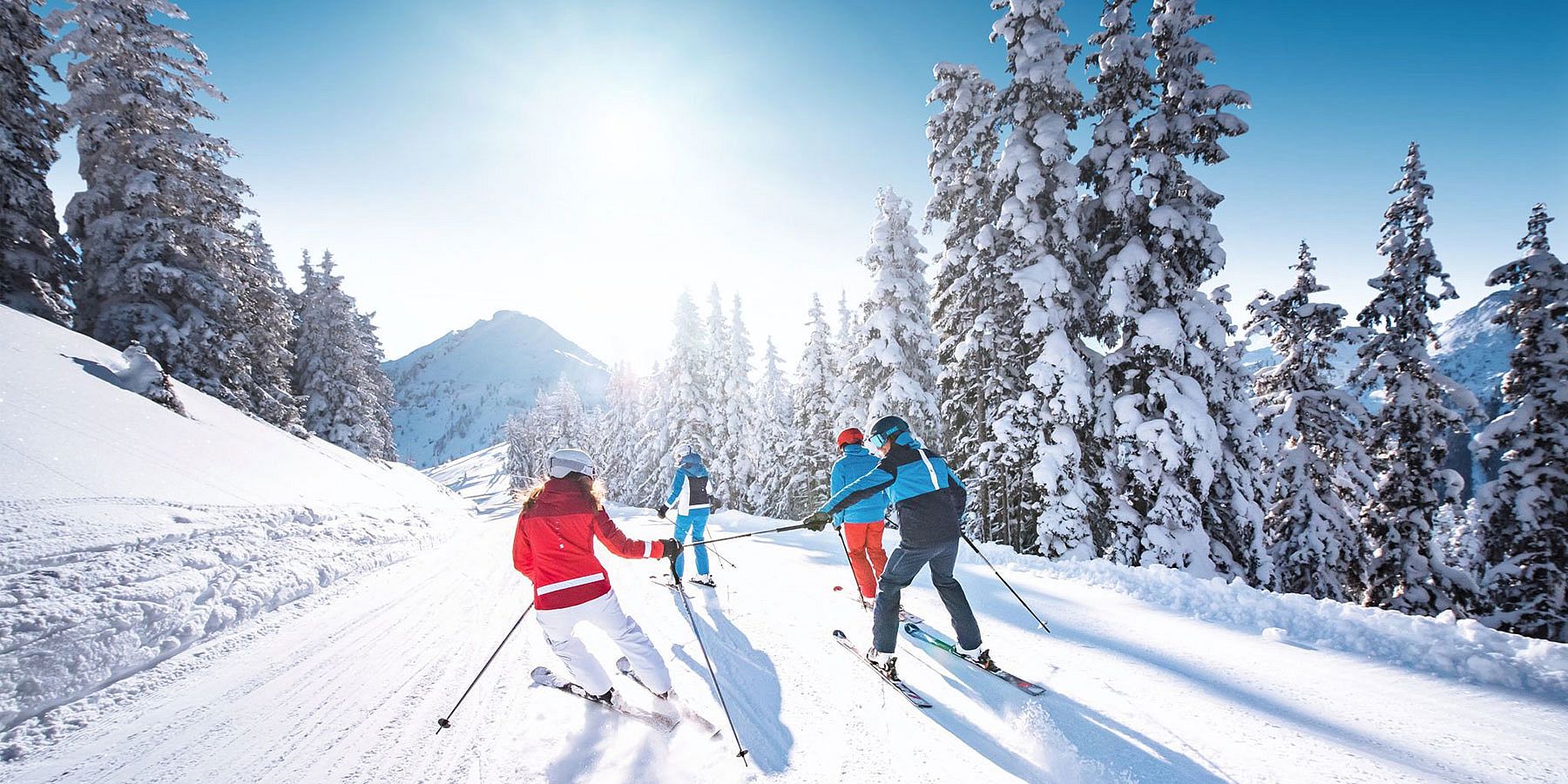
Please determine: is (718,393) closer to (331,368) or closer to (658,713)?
(331,368)

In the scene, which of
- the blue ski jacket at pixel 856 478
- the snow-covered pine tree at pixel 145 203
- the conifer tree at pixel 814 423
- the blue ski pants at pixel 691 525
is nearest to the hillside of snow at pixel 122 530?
the snow-covered pine tree at pixel 145 203

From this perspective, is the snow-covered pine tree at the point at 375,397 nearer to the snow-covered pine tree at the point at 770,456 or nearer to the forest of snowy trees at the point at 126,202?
the forest of snowy trees at the point at 126,202

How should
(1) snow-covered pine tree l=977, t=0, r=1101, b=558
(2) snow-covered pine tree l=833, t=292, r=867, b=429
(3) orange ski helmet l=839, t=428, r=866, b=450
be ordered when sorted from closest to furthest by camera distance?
(3) orange ski helmet l=839, t=428, r=866, b=450, (1) snow-covered pine tree l=977, t=0, r=1101, b=558, (2) snow-covered pine tree l=833, t=292, r=867, b=429

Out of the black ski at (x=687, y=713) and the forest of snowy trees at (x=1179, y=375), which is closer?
the black ski at (x=687, y=713)

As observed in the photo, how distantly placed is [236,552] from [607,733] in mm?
6885

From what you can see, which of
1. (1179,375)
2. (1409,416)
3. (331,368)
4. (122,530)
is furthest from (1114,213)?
(331,368)

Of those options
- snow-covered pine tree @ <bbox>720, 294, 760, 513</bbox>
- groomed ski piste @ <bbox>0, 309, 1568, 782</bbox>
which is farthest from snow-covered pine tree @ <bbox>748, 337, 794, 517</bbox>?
groomed ski piste @ <bbox>0, 309, 1568, 782</bbox>

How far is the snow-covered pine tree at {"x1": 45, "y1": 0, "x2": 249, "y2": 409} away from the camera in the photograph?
46.2 ft

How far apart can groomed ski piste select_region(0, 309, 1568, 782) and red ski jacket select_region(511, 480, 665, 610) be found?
1080 millimetres

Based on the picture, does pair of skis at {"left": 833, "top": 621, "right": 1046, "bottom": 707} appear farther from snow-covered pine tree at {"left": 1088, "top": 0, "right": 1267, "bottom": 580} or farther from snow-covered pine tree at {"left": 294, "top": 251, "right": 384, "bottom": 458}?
snow-covered pine tree at {"left": 294, "top": 251, "right": 384, "bottom": 458}

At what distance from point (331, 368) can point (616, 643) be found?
34267 millimetres

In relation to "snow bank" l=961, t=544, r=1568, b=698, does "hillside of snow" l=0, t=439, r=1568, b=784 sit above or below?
below

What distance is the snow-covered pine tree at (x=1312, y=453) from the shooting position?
14.0 m

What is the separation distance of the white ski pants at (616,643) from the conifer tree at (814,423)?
76.6 feet
